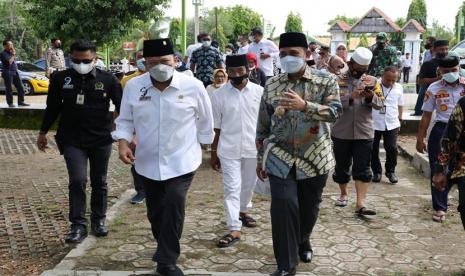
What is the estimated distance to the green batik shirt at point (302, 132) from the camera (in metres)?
4.35

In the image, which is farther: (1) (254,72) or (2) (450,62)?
(1) (254,72)

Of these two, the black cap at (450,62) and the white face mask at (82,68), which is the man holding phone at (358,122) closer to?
the black cap at (450,62)

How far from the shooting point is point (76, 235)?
5457 mm

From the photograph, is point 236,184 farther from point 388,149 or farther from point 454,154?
point 388,149

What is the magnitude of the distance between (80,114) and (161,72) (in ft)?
4.60

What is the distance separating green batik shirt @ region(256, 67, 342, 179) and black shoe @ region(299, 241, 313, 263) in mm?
810

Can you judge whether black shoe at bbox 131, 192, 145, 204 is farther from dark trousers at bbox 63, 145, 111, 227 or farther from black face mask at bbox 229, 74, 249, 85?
black face mask at bbox 229, 74, 249, 85

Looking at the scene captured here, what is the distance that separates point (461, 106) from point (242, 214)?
8.60 ft

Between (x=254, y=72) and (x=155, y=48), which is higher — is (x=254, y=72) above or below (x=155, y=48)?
below

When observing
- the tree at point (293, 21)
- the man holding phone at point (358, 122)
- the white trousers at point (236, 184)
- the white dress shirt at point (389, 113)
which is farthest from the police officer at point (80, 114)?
the tree at point (293, 21)

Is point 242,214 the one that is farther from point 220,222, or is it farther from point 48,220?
point 48,220

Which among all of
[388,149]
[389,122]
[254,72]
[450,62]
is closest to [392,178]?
[388,149]

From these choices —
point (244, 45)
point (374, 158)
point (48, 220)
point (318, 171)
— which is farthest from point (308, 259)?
point (244, 45)

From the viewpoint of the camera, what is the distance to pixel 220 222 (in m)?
6.17
